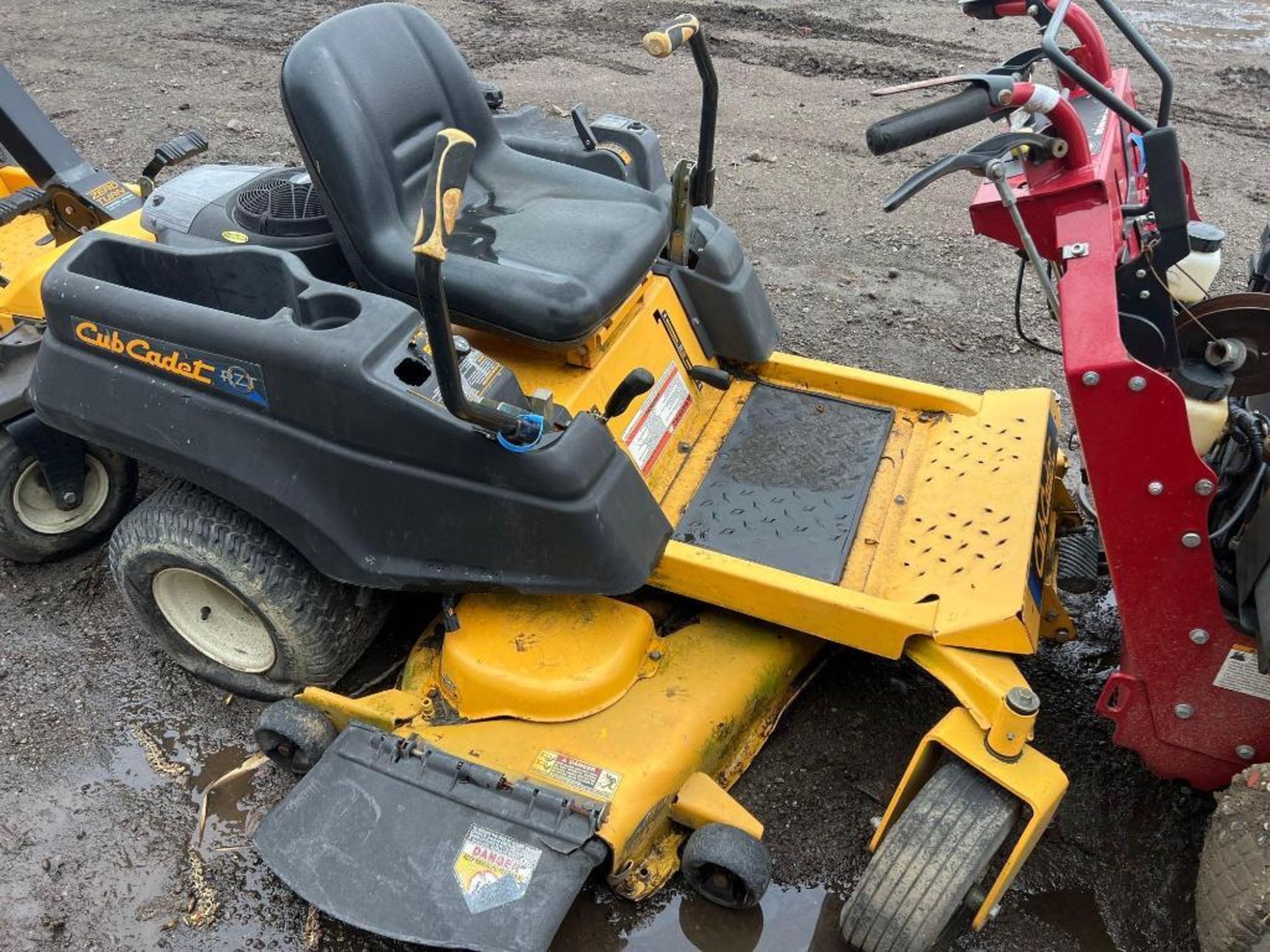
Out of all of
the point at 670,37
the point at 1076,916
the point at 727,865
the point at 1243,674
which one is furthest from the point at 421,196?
the point at 1076,916

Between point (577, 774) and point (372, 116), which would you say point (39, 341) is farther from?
point (577, 774)

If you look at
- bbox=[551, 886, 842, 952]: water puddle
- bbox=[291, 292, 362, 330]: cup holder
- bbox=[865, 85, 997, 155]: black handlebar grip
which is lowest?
bbox=[551, 886, 842, 952]: water puddle

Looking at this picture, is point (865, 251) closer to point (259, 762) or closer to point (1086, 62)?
point (1086, 62)

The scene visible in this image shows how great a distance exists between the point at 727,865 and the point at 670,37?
192cm

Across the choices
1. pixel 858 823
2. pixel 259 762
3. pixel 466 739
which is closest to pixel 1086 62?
pixel 858 823

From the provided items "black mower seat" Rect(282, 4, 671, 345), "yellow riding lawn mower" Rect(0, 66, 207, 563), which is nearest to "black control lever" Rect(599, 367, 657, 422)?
"black mower seat" Rect(282, 4, 671, 345)

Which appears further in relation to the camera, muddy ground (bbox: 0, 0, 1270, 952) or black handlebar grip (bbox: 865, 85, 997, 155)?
muddy ground (bbox: 0, 0, 1270, 952)

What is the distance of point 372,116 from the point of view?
265 cm

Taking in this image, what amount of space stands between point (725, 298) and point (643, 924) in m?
1.72

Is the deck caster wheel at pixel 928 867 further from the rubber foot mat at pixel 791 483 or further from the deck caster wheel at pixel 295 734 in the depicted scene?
the deck caster wheel at pixel 295 734

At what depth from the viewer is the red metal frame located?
1.88 meters

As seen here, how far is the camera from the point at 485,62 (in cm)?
732

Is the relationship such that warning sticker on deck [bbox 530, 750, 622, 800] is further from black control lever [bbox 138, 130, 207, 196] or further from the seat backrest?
black control lever [bbox 138, 130, 207, 196]

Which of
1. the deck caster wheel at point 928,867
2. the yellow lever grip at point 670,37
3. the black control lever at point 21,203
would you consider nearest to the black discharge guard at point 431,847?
the deck caster wheel at point 928,867
